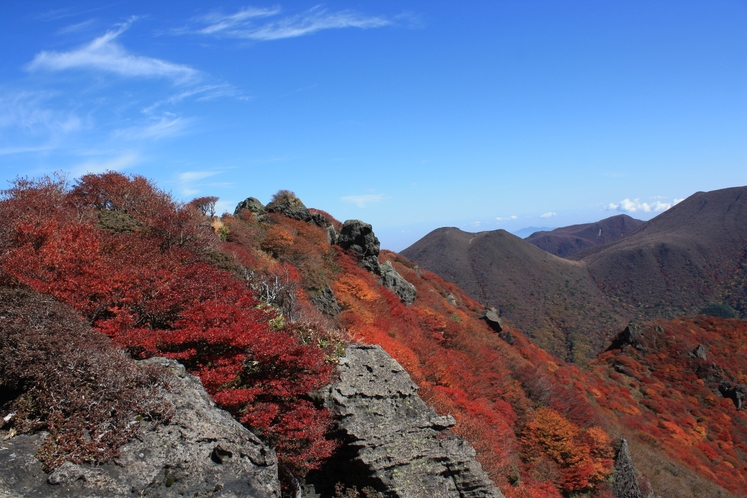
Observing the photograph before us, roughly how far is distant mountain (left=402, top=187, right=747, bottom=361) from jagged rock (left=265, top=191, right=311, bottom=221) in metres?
82.8

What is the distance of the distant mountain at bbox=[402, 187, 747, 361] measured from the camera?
11512cm

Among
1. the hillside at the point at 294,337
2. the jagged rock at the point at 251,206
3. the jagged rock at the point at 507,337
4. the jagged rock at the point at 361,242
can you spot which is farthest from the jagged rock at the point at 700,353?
the jagged rock at the point at 251,206

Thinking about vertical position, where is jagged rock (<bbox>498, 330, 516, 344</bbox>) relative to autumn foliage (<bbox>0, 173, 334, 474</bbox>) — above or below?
below

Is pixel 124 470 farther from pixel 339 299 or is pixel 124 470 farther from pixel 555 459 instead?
pixel 555 459

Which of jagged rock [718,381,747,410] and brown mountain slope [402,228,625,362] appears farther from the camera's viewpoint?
brown mountain slope [402,228,625,362]

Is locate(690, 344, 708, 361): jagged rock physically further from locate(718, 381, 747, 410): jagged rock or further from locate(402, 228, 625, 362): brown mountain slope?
locate(402, 228, 625, 362): brown mountain slope

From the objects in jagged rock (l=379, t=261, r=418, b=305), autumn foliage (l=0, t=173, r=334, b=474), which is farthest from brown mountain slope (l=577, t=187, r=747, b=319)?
autumn foliage (l=0, t=173, r=334, b=474)

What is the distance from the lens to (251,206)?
31.3 m

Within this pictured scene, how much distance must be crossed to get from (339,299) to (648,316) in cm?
13090

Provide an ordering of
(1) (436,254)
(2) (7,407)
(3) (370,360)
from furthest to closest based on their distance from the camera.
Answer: (1) (436,254)
(3) (370,360)
(2) (7,407)

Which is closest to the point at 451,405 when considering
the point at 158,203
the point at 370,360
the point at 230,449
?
the point at 370,360

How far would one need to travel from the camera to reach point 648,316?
123 meters

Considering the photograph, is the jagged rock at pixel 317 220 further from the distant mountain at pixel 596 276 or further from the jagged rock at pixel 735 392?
the distant mountain at pixel 596 276

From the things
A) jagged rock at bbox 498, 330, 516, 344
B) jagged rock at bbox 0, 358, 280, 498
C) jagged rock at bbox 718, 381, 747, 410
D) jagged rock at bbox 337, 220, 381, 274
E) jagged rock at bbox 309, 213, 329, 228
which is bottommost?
jagged rock at bbox 718, 381, 747, 410
